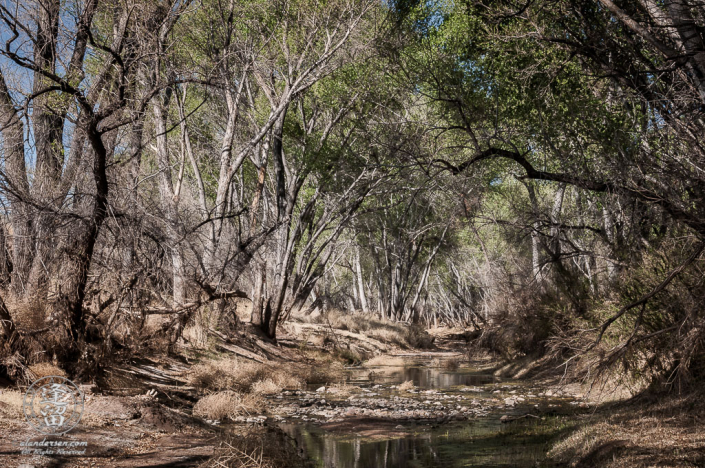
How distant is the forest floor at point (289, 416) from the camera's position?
641 cm

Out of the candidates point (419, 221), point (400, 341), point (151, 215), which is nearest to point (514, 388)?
point (151, 215)

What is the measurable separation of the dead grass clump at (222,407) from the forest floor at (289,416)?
0.32 ft

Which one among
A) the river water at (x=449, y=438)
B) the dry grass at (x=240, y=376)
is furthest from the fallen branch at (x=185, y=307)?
the river water at (x=449, y=438)

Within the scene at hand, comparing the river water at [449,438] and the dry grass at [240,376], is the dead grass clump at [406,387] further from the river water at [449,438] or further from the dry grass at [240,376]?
the dry grass at [240,376]

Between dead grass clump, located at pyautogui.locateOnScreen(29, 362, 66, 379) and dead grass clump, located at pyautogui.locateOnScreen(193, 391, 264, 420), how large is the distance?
8.29 ft

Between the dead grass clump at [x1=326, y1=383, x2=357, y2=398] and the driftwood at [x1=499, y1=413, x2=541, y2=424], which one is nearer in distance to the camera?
the driftwood at [x1=499, y1=413, x2=541, y2=424]

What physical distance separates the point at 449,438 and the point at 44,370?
644cm

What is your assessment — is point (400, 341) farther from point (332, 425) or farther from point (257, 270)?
point (332, 425)

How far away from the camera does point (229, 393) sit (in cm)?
1085

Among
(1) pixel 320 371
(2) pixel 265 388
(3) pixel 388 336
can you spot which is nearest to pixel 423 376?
(1) pixel 320 371

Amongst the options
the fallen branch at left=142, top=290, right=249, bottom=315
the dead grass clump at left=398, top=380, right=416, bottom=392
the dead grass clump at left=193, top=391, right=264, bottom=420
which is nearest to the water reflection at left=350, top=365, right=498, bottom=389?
the dead grass clump at left=398, top=380, right=416, bottom=392

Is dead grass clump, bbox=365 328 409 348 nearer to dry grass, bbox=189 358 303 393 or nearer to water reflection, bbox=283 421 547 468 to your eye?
dry grass, bbox=189 358 303 393

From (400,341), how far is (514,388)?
14.6 metres

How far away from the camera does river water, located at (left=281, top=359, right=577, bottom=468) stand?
7926 mm
